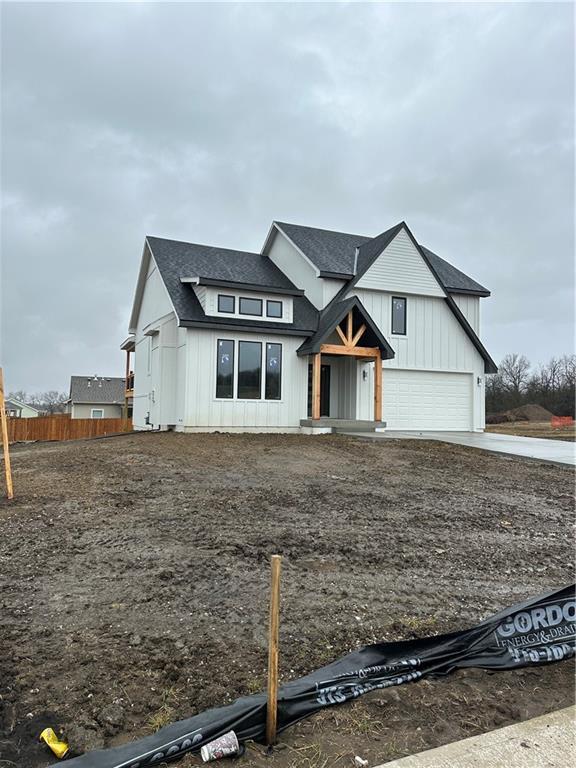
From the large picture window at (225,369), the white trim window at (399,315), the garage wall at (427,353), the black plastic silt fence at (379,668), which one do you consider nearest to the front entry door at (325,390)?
the garage wall at (427,353)

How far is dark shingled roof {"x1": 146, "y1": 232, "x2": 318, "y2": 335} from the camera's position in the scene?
51.6ft

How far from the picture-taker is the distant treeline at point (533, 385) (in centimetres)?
5056

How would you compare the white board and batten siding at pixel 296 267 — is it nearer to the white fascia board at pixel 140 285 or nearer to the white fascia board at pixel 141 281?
the white fascia board at pixel 141 281

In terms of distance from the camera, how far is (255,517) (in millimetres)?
6230

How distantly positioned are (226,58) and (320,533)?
1423 cm

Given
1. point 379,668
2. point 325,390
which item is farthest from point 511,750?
point 325,390

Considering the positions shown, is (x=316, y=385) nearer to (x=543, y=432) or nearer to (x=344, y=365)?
(x=344, y=365)

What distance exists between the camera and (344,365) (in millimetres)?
18547

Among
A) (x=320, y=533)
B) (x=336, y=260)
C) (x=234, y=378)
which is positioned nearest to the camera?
(x=320, y=533)

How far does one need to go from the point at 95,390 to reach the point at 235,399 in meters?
35.6

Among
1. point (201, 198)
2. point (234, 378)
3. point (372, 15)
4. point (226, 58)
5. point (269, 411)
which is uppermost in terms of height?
point (201, 198)

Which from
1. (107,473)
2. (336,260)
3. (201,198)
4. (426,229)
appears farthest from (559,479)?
(426,229)

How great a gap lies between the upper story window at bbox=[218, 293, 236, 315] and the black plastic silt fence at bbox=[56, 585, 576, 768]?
45.3 feet

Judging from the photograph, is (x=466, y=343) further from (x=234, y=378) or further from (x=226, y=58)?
(x=226, y=58)
